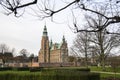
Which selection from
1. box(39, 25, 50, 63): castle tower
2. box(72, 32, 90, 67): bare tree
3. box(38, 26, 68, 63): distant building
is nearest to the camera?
box(72, 32, 90, 67): bare tree

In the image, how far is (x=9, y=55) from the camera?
111 meters

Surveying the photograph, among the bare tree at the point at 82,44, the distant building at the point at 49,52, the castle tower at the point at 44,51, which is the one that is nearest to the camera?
the bare tree at the point at 82,44

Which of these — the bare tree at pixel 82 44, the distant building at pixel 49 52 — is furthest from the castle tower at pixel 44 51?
the bare tree at pixel 82 44

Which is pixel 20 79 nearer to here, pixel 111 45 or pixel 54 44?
pixel 111 45

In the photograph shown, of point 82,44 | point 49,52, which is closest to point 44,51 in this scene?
point 49,52

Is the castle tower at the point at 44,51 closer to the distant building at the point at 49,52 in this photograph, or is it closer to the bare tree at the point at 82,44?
the distant building at the point at 49,52

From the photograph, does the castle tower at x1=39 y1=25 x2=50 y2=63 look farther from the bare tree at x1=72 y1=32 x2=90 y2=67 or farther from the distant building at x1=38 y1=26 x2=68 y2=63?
the bare tree at x1=72 y1=32 x2=90 y2=67

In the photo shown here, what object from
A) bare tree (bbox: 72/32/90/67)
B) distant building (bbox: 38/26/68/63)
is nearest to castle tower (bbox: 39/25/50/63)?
distant building (bbox: 38/26/68/63)

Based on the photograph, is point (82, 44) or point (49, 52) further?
point (49, 52)

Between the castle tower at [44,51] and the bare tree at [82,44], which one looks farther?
the castle tower at [44,51]

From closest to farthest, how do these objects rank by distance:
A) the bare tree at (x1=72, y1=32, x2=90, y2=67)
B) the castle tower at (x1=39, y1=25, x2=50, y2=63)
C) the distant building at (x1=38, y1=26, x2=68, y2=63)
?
1. the bare tree at (x1=72, y1=32, x2=90, y2=67)
2. the castle tower at (x1=39, y1=25, x2=50, y2=63)
3. the distant building at (x1=38, y1=26, x2=68, y2=63)

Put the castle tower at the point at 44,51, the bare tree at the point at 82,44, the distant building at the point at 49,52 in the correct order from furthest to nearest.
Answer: the distant building at the point at 49,52 < the castle tower at the point at 44,51 < the bare tree at the point at 82,44

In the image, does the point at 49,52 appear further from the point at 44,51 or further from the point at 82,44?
the point at 82,44

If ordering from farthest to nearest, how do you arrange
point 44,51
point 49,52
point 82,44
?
point 49,52
point 44,51
point 82,44
